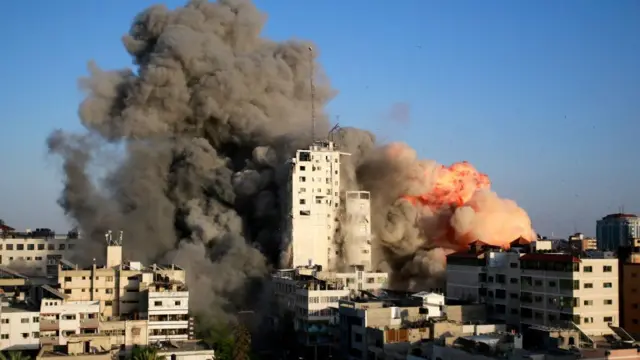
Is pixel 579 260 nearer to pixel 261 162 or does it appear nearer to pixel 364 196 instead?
pixel 364 196

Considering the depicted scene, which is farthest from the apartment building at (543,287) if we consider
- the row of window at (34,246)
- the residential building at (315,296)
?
the row of window at (34,246)

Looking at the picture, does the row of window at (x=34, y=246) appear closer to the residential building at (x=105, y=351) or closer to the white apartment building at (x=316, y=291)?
the white apartment building at (x=316, y=291)

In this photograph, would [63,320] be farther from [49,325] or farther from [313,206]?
[313,206]

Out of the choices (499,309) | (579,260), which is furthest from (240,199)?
(579,260)

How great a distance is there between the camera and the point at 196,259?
5656 cm

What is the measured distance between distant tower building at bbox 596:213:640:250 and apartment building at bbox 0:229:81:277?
200 ft

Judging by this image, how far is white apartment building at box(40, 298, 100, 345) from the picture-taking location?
42.7 metres

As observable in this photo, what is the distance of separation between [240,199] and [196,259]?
741 centimetres

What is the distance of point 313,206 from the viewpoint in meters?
61.2

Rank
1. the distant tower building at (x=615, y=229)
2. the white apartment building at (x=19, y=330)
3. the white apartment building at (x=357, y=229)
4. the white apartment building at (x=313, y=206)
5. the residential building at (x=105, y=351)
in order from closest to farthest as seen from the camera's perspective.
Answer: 1. the residential building at (x=105, y=351)
2. the white apartment building at (x=19, y=330)
3. the white apartment building at (x=313, y=206)
4. the white apartment building at (x=357, y=229)
5. the distant tower building at (x=615, y=229)

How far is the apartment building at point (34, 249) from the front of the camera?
67688 millimetres

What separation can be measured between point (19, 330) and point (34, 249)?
2827 centimetres

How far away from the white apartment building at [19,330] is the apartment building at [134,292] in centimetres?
480

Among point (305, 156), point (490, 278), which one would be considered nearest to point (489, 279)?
point (490, 278)
